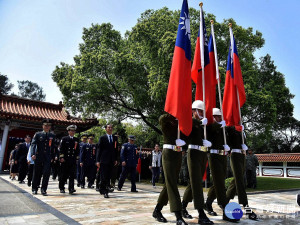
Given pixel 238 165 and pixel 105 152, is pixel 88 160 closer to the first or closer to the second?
pixel 105 152

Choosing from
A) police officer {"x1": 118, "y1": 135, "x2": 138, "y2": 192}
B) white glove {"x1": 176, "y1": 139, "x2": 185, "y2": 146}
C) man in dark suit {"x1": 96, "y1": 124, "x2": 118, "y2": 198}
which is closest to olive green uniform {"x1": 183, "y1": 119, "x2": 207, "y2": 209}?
white glove {"x1": 176, "y1": 139, "x2": 185, "y2": 146}

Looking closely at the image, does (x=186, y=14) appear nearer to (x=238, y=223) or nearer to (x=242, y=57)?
(x=238, y=223)

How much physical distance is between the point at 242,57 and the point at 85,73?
376 inches

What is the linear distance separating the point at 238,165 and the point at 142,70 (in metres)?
9.81

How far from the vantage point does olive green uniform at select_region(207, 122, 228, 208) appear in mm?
4387

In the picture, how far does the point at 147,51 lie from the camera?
45.7 ft

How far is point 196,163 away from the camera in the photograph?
13.4ft

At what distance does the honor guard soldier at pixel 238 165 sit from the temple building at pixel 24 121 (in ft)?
42.0

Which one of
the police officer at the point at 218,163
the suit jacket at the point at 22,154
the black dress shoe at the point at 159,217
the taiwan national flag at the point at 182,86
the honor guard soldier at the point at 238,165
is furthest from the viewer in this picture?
the suit jacket at the point at 22,154

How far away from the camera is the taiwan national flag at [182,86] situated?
419 cm

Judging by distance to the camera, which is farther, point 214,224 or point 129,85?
point 129,85

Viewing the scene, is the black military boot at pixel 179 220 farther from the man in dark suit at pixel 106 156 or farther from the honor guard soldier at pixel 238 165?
the man in dark suit at pixel 106 156

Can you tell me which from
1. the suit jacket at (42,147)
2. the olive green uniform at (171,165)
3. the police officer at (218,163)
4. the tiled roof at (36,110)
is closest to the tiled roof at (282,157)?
the tiled roof at (36,110)

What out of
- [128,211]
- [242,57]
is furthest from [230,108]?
[242,57]
